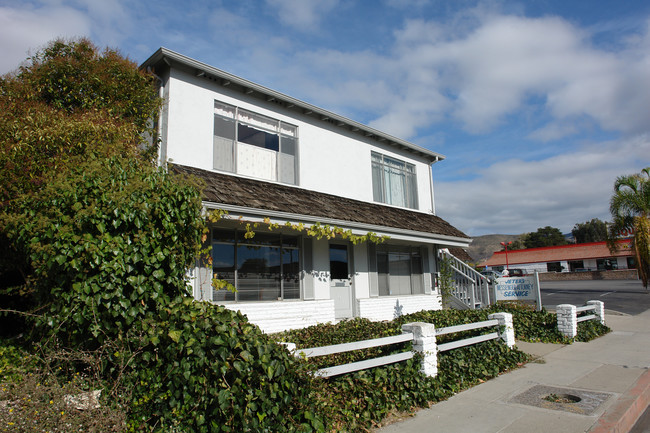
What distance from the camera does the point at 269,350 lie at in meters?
4.45

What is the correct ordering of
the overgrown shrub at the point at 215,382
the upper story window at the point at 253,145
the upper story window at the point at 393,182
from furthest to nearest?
the upper story window at the point at 393,182, the upper story window at the point at 253,145, the overgrown shrub at the point at 215,382

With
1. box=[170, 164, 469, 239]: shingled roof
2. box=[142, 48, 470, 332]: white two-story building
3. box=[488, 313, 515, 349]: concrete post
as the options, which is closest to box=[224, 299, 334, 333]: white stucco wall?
box=[142, 48, 470, 332]: white two-story building

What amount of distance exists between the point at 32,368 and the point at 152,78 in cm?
671

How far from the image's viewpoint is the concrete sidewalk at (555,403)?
203 inches

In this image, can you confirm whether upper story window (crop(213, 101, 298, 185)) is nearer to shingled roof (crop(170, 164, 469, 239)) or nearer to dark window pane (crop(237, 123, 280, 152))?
dark window pane (crop(237, 123, 280, 152))

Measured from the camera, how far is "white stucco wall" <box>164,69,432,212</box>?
9.74 metres

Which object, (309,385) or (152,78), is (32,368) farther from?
(152,78)

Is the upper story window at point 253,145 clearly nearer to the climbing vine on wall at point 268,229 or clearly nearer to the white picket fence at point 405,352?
the climbing vine on wall at point 268,229

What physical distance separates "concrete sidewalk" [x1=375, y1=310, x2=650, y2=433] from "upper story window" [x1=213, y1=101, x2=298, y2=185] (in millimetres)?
6913

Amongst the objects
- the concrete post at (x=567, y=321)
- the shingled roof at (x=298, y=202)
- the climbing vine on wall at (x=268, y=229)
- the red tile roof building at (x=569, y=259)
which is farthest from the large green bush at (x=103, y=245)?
the red tile roof building at (x=569, y=259)

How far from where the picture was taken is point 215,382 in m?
4.16

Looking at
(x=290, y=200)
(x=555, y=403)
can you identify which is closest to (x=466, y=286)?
(x=290, y=200)

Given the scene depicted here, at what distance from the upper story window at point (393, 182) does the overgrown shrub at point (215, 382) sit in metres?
10.3

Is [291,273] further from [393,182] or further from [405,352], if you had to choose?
[393,182]
